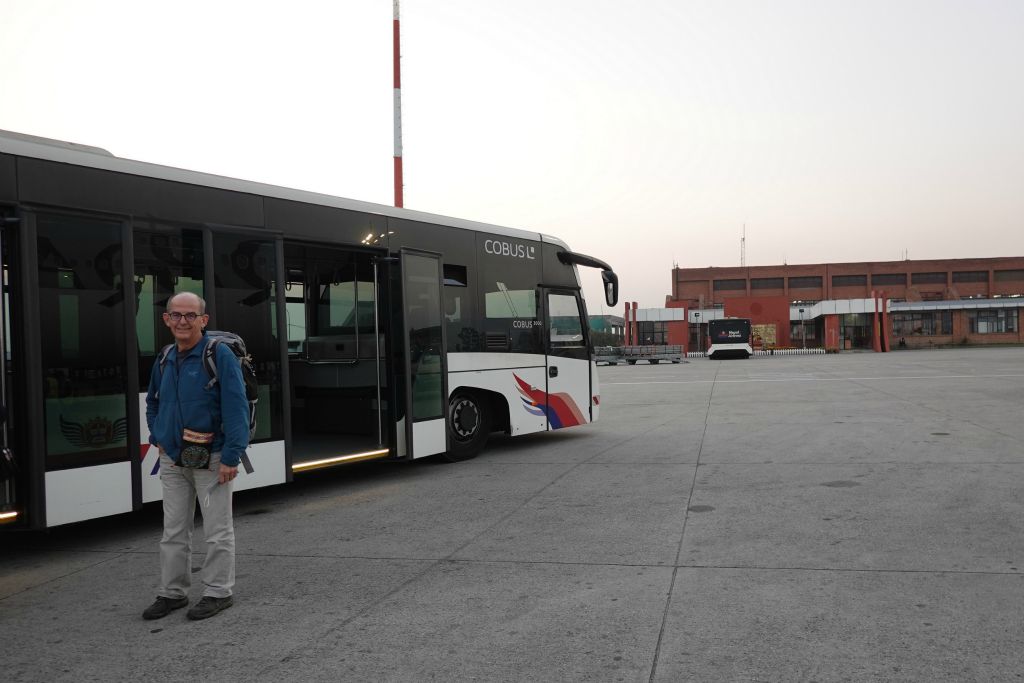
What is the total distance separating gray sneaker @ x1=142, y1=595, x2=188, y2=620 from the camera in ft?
13.9

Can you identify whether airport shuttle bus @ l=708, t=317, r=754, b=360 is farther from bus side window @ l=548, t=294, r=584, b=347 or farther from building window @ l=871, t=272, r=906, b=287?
building window @ l=871, t=272, r=906, b=287

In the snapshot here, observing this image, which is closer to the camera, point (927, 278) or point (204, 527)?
point (204, 527)

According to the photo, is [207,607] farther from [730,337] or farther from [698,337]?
[698,337]

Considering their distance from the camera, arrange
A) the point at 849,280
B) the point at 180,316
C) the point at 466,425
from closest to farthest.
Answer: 1. the point at 180,316
2. the point at 466,425
3. the point at 849,280

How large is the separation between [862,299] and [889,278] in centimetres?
2617

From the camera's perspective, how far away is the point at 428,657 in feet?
11.8

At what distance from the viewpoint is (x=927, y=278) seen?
87.6 metres

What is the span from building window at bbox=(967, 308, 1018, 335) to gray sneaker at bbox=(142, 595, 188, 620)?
75020 millimetres

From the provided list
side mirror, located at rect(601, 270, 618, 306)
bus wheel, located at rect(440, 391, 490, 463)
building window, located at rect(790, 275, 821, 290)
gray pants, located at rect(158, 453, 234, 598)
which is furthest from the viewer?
building window, located at rect(790, 275, 821, 290)

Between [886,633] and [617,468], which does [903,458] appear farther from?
[886,633]

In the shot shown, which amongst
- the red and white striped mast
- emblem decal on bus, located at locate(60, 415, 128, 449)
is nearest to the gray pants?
emblem decal on bus, located at locate(60, 415, 128, 449)

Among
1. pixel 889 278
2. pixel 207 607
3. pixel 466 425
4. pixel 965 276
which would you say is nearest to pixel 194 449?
pixel 207 607

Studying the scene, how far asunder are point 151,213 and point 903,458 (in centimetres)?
805

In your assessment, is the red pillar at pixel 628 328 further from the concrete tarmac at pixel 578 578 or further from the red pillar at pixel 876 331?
the concrete tarmac at pixel 578 578
